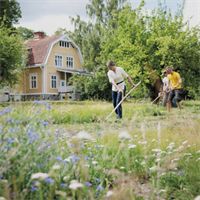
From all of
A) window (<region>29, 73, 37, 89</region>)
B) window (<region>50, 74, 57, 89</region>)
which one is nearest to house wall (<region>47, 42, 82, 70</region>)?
window (<region>50, 74, 57, 89</region>)

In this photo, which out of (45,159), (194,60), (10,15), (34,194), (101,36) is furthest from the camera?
(101,36)

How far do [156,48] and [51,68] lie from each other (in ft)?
50.5

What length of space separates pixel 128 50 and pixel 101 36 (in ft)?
40.7

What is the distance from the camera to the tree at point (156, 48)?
60.1ft

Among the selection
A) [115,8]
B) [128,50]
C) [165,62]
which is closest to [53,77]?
[115,8]

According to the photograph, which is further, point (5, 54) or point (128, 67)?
point (5, 54)

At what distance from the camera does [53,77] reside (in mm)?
32125

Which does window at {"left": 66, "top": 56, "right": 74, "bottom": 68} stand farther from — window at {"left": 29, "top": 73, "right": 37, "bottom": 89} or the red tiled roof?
window at {"left": 29, "top": 73, "right": 37, "bottom": 89}

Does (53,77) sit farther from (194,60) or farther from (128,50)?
(194,60)

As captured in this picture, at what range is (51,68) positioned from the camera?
1248 inches

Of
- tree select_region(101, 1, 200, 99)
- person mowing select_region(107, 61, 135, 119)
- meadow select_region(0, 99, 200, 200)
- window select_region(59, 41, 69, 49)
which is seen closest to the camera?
meadow select_region(0, 99, 200, 200)

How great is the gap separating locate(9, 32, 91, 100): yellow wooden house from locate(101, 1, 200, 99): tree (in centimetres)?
1070

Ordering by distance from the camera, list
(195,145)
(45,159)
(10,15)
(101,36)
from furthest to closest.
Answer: (101,36) < (10,15) < (195,145) < (45,159)

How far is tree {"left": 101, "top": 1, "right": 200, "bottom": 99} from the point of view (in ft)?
60.1
